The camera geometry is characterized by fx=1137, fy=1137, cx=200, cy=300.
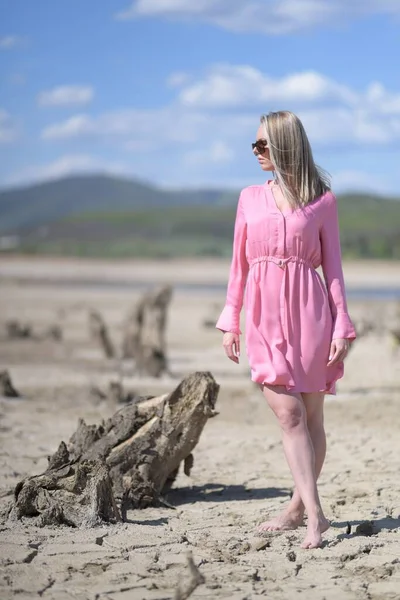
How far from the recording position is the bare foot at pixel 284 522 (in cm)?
527

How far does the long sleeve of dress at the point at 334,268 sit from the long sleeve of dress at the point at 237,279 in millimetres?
356

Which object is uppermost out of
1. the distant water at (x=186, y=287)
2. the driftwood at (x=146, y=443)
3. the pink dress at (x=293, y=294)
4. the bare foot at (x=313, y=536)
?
the pink dress at (x=293, y=294)

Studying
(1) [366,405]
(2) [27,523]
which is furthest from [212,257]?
(2) [27,523]

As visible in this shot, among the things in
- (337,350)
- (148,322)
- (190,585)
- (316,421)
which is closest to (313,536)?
(316,421)

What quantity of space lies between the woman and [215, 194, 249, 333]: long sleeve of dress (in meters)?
0.01

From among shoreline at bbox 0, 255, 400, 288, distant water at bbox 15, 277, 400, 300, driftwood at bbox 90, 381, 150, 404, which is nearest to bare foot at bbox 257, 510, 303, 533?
driftwood at bbox 90, 381, 150, 404

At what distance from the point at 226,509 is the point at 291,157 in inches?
79.1

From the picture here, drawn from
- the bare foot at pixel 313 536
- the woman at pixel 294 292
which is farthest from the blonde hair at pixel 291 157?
the bare foot at pixel 313 536

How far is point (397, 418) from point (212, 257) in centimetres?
7072

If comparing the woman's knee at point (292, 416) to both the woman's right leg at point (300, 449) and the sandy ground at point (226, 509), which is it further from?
the sandy ground at point (226, 509)

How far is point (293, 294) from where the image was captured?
16.3 ft

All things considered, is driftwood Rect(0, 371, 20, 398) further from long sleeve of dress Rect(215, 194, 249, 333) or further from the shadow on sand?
long sleeve of dress Rect(215, 194, 249, 333)

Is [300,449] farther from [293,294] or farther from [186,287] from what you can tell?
[186,287]

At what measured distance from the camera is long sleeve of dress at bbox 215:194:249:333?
5078 mm
